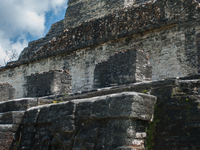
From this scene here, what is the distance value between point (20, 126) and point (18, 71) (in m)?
7.99

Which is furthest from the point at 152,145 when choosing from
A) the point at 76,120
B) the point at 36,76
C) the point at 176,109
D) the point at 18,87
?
the point at 18,87

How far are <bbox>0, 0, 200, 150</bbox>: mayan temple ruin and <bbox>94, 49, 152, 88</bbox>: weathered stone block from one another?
0.02 metres

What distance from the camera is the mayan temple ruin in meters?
2.94

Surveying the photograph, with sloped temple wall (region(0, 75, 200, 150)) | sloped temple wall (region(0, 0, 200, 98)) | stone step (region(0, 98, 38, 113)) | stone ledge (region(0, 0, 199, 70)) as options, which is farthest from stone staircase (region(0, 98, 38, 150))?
stone ledge (region(0, 0, 199, 70))

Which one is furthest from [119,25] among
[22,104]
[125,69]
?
[22,104]

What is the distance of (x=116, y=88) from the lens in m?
4.10

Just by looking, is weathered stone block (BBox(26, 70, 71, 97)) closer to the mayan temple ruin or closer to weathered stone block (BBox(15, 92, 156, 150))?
the mayan temple ruin

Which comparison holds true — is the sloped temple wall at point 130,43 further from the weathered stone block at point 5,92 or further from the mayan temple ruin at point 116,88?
the weathered stone block at point 5,92

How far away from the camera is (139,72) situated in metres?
5.21

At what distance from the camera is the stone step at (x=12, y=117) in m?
4.30

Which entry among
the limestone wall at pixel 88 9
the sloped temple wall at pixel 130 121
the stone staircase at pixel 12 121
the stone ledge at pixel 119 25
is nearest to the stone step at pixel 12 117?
the stone staircase at pixel 12 121

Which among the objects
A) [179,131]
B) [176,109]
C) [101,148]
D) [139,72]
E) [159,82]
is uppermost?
[139,72]

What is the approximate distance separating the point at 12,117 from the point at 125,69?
2679mm

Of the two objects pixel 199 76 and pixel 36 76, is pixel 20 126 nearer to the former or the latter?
pixel 36 76
